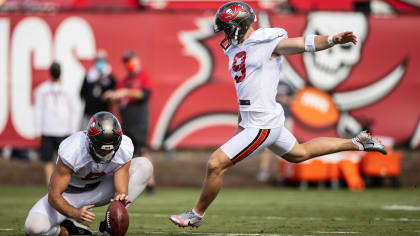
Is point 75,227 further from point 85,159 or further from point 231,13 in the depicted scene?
point 231,13

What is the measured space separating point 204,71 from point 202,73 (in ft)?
0.17

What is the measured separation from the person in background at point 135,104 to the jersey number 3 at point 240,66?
491 centimetres

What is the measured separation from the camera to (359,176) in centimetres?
1312

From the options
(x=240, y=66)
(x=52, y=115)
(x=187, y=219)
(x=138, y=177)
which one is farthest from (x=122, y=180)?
(x=52, y=115)

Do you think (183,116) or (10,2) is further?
(10,2)

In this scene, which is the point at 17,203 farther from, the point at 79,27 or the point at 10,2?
the point at 10,2

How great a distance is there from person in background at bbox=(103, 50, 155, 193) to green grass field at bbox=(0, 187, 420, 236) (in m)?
0.89

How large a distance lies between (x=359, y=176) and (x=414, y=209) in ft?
12.8

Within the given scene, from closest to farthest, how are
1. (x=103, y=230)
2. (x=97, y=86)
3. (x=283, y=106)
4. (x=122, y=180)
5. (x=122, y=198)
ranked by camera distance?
Answer: (x=122, y=198), (x=122, y=180), (x=103, y=230), (x=97, y=86), (x=283, y=106)

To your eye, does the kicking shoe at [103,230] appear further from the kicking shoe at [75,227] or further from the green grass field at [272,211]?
the green grass field at [272,211]

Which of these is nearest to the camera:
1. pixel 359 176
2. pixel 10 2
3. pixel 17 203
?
pixel 17 203

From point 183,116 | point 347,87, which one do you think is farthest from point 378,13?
point 183,116

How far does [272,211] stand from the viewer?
29.8 ft

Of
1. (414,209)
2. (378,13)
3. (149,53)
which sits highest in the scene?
(378,13)
